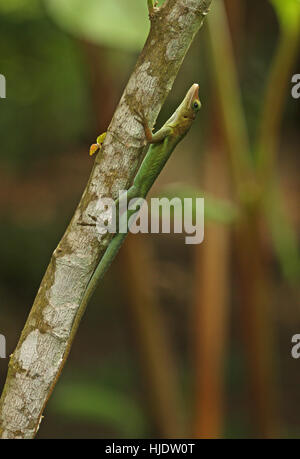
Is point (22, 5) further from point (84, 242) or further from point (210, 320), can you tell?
point (84, 242)

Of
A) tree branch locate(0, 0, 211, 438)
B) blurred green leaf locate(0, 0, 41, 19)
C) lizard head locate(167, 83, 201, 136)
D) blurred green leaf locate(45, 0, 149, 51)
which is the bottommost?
tree branch locate(0, 0, 211, 438)

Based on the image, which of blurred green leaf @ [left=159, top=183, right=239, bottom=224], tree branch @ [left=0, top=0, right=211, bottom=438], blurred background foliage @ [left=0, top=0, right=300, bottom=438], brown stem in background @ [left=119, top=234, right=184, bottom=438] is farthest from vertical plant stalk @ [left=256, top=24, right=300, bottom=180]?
tree branch @ [left=0, top=0, right=211, bottom=438]

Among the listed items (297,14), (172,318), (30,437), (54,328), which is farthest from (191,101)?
(172,318)

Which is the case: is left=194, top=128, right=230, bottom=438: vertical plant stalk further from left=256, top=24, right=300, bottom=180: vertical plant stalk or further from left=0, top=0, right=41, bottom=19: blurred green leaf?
left=0, top=0, right=41, bottom=19: blurred green leaf

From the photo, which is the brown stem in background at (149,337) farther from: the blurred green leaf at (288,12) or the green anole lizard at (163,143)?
the blurred green leaf at (288,12)

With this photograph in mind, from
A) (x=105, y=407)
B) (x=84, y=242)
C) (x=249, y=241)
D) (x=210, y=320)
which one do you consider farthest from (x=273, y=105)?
(x=105, y=407)

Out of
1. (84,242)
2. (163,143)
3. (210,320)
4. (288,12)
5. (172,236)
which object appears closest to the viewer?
(84,242)
